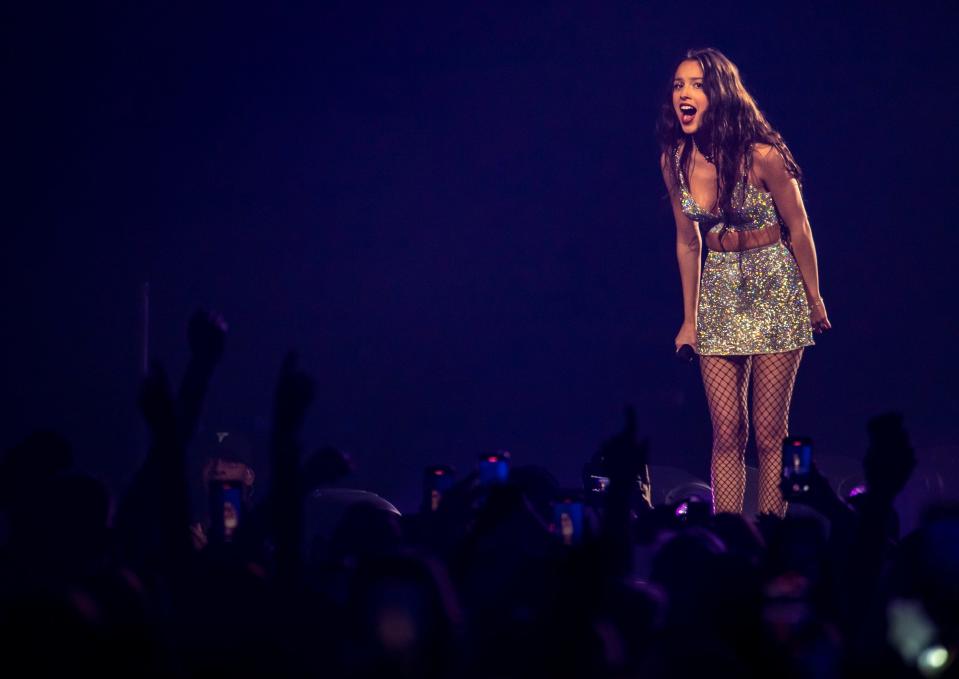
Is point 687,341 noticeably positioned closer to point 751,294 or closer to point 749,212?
point 751,294

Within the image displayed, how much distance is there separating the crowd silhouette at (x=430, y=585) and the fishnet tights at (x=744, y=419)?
4.93 feet

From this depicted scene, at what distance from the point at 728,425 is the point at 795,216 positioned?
1.07m

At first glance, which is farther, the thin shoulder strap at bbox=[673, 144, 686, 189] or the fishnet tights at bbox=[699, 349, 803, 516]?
the thin shoulder strap at bbox=[673, 144, 686, 189]

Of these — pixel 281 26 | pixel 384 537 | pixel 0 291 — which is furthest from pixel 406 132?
pixel 384 537

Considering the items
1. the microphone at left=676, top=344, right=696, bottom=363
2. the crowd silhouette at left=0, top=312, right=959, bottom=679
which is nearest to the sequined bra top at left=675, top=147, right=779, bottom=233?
the microphone at left=676, top=344, right=696, bottom=363

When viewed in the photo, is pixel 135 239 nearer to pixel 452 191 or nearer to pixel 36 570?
pixel 452 191

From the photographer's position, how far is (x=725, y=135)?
18.4ft

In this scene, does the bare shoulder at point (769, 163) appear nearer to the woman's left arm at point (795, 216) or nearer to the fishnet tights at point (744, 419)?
the woman's left arm at point (795, 216)

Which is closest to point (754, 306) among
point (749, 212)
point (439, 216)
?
point (749, 212)

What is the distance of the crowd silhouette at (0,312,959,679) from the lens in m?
1.97

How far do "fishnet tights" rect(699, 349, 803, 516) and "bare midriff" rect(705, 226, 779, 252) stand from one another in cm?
55

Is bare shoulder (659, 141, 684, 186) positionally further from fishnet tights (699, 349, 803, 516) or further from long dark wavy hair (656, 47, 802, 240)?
fishnet tights (699, 349, 803, 516)

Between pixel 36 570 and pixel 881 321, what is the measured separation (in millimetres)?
7317

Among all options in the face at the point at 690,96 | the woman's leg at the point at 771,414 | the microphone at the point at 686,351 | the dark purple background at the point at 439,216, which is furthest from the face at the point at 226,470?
the face at the point at 690,96
